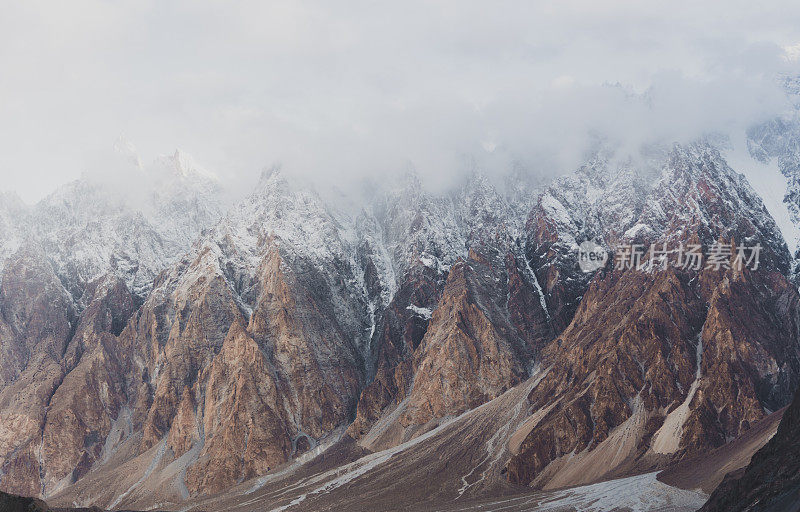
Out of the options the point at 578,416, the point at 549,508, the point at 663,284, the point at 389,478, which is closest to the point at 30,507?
the point at 549,508

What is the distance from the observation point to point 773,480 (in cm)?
6988

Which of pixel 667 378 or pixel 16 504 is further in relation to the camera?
pixel 667 378

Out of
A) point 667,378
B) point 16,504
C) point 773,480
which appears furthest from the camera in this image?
point 667,378

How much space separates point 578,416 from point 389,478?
147 ft

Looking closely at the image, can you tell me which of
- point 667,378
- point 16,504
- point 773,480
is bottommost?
point 667,378

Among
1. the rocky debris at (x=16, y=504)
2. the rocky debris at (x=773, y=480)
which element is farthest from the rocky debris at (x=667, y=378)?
the rocky debris at (x=16, y=504)

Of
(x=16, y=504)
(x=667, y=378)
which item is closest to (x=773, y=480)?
(x=16, y=504)

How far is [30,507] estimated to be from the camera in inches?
2506

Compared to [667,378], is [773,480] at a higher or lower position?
higher

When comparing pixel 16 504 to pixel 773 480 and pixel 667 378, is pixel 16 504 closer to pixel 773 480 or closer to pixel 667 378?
pixel 773 480

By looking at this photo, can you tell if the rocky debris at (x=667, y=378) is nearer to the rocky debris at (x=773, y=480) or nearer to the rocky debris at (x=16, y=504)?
the rocky debris at (x=773, y=480)

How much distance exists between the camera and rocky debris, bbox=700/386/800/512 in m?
64.4

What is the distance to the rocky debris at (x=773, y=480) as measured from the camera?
64438 mm

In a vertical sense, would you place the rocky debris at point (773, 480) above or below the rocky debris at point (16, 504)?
below
